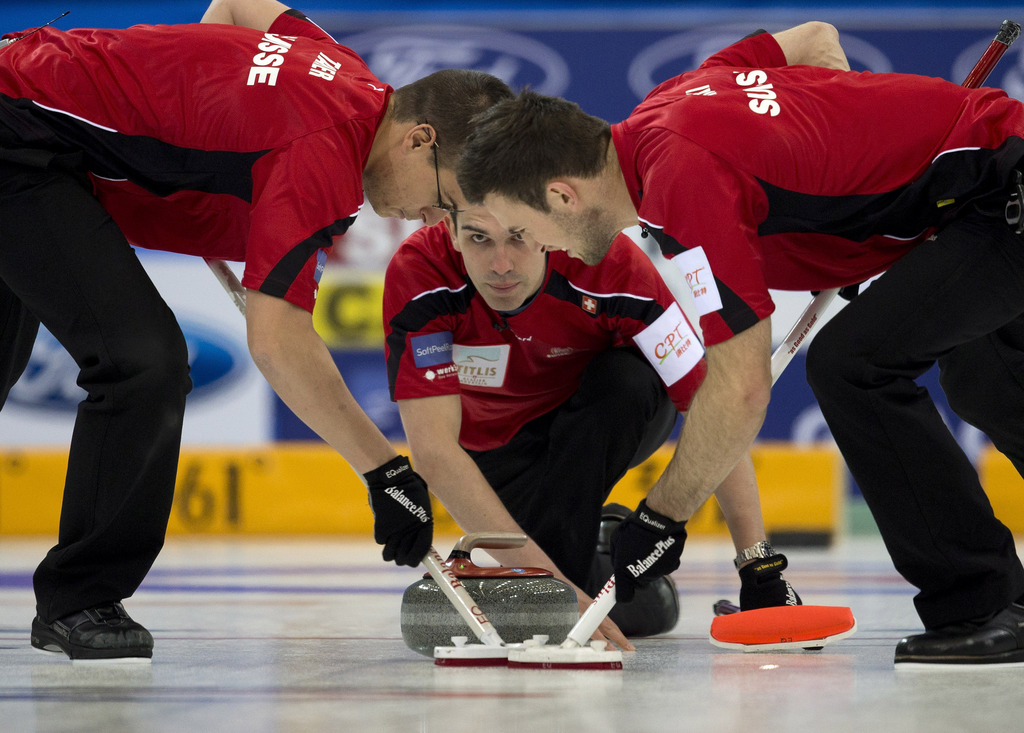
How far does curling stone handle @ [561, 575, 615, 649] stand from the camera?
8.13 ft

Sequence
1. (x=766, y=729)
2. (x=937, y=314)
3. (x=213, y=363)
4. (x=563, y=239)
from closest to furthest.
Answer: (x=766, y=729) → (x=937, y=314) → (x=563, y=239) → (x=213, y=363)

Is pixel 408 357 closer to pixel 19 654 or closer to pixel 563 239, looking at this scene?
pixel 563 239

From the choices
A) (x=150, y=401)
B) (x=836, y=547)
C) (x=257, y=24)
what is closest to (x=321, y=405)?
(x=150, y=401)

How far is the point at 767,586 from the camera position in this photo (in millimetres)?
3047

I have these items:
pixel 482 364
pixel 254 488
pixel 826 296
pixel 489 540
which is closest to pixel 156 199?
pixel 482 364

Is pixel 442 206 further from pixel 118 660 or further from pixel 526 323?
pixel 118 660

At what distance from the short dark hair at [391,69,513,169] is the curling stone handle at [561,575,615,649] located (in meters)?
1.13

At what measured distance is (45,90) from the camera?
9.05 ft

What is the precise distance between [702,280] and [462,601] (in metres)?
0.89

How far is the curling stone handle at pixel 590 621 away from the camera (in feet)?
8.13

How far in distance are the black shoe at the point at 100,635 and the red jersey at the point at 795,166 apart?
141cm

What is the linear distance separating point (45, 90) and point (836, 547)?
535 centimetres

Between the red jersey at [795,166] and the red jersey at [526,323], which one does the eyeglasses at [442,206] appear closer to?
the red jersey at [526,323]

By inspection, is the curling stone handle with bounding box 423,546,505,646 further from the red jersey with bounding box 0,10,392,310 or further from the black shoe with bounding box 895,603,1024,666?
the black shoe with bounding box 895,603,1024,666
